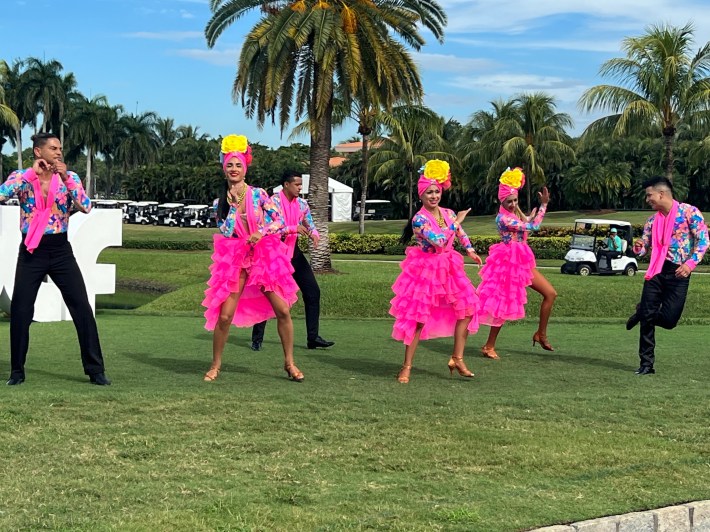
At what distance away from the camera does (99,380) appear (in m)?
7.53

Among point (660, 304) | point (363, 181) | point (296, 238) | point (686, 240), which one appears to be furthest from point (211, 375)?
point (363, 181)

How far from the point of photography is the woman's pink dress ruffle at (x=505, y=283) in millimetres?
9938

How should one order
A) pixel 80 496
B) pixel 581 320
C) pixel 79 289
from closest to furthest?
pixel 80 496
pixel 79 289
pixel 581 320

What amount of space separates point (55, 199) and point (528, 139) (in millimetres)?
55217

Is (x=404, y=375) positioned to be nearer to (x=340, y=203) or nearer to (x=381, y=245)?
(x=381, y=245)

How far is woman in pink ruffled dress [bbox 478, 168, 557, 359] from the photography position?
9.86 meters

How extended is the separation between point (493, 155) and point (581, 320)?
160 feet

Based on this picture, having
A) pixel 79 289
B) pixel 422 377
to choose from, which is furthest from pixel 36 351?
pixel 422 377

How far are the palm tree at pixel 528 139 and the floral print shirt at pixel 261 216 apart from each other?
51713 mm

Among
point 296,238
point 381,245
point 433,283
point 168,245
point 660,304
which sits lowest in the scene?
point 168,245

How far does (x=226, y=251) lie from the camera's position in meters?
8.00

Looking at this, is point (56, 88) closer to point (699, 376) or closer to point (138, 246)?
point (138, 246)

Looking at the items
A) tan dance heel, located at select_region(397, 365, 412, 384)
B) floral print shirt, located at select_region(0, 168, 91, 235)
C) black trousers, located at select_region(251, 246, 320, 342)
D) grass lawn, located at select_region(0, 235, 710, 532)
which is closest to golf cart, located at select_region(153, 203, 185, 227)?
black trousers, located at select_region(251, 246, 320, 342)

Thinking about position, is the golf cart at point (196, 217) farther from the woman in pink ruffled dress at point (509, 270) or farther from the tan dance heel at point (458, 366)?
the tan dance heel at point (458, 366)
